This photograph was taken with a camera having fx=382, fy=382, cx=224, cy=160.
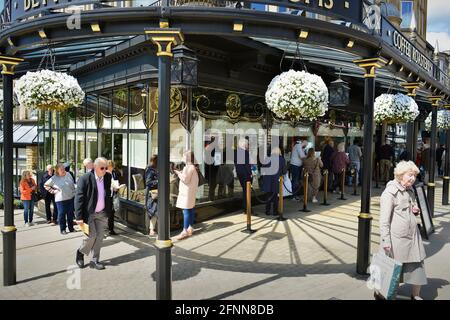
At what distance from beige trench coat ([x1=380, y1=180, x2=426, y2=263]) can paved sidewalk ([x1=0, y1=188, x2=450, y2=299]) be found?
2.59ft

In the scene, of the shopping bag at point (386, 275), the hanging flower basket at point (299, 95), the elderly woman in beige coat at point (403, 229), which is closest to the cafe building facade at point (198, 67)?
the hanging flower basket at point (299, 95)

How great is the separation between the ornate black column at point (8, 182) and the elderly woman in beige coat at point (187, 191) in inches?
119

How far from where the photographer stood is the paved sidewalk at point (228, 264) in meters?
5.12

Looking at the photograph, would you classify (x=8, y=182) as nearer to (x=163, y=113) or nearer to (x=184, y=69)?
(x=163, y=113)

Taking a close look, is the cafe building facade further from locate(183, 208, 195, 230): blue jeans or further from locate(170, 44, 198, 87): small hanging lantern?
locate(183, 208, 195, 230): blue jeans

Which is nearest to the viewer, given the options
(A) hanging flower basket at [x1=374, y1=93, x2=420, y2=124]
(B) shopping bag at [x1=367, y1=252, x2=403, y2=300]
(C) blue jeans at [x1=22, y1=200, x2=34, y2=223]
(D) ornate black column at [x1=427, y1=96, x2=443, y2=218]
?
(B) shopping bag at [x1=367, y1=252, x2=403, y2=300]

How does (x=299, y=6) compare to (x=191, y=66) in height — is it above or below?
above

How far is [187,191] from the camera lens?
754cm

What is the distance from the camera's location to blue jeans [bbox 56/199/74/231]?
8.34 meters

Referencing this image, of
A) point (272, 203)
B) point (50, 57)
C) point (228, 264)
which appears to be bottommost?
point (228, 264)

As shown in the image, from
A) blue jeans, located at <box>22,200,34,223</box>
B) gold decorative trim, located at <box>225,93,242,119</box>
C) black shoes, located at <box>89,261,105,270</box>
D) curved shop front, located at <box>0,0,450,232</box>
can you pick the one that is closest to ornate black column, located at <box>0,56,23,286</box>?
curved shop front, located at <box>0,0,450,232</box>

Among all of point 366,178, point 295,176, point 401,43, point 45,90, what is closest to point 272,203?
point 295,176

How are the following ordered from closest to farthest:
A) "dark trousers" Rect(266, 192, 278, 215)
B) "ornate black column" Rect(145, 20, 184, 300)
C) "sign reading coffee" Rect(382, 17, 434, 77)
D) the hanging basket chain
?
"ornate black column" Rect(145, 20, 184, 300)
the hanging basket chain
"sign reading coffee" Rect(382, 17, 434, 77)
"dark trousers" Rect(266, 192, 278, 215)

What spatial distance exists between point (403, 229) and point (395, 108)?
15.7 feet
